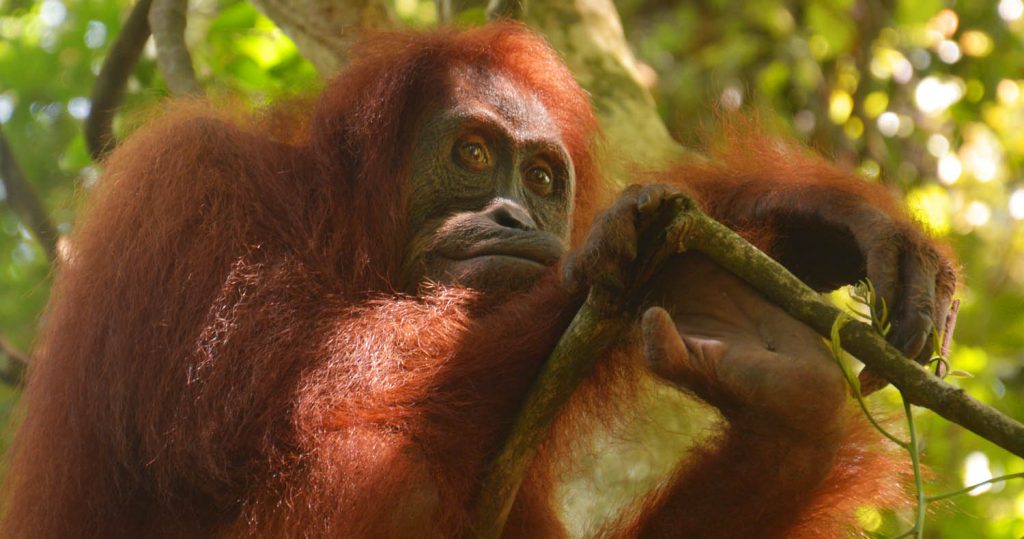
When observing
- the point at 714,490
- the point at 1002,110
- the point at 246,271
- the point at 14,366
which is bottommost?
the point at 14,366

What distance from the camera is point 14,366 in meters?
6.27

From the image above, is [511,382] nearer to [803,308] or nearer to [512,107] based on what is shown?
[803,308]

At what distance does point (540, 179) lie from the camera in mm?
4570

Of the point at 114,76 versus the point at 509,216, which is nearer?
the point at 509,216

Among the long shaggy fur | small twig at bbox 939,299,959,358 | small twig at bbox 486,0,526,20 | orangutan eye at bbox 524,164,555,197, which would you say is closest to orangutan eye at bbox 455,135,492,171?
orangutan eye at bbox 524,164,555,197

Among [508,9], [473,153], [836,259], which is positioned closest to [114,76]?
[508,9]

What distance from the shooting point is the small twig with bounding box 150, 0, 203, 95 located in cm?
544

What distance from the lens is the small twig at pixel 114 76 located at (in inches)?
236

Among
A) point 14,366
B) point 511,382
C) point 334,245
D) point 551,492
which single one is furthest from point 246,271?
point 14,366

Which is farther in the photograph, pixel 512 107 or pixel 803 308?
pixel 512 107

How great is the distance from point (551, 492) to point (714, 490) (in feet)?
2.04

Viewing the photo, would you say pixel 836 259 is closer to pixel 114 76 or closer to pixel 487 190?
pixel 487 190

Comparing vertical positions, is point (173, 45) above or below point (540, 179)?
below

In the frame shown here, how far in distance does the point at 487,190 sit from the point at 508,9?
46.2 inches
